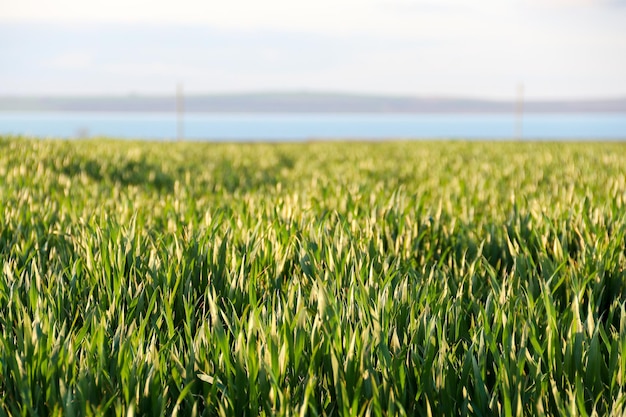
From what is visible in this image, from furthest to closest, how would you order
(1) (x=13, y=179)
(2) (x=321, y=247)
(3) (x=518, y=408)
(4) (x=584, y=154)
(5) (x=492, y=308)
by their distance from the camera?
(4) (x=584, y=154), (1) (x=13, y=179), (2) (x=321, y=247), (5) (x=492, y=308), (3) (x=518, y=408)

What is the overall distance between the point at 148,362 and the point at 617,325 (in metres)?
1.95

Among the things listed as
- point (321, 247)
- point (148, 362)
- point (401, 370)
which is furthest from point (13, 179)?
point (401, 370)

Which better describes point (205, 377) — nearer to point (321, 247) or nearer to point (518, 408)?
point (518, 408)

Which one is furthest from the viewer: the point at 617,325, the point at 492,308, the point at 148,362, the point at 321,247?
the point at 321,247

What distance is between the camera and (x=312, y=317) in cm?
224

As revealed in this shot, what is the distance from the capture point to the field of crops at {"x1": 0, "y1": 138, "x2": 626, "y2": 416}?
1.79m

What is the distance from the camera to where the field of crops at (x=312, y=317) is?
1.79m

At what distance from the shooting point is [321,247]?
3117 mm

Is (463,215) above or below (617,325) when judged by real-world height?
above

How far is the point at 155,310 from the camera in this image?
2471 mm

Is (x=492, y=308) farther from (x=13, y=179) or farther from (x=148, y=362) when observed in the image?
(x=13, y=179)

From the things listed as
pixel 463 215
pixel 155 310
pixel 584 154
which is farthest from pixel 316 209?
pixel 584 154

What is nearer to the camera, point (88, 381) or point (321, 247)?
point (88, 381)

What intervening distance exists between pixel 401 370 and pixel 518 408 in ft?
1.05
